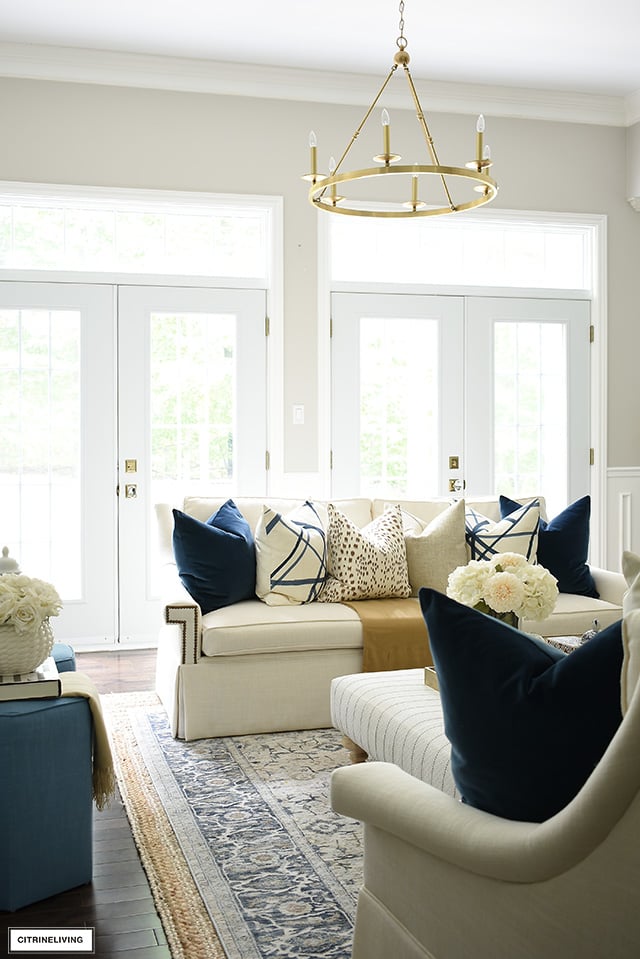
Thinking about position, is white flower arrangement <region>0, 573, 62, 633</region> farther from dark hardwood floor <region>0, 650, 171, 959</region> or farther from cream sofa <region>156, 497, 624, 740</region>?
cream sofa <region>156, 497, 624, 740</region>

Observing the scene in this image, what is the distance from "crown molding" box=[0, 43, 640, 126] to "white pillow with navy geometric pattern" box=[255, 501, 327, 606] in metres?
2.79

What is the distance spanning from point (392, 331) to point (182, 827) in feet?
12.3

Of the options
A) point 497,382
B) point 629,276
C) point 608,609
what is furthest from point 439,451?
point 608,609

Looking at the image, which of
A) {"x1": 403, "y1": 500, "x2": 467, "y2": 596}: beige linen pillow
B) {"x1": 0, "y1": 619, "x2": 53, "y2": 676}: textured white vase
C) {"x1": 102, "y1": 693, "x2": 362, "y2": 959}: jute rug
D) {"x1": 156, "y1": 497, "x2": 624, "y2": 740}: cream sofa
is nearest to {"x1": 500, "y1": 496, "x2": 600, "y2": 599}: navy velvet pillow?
{"x1": 156, "y1": 497, "x2": 624, "y2": 740}: cream sofa

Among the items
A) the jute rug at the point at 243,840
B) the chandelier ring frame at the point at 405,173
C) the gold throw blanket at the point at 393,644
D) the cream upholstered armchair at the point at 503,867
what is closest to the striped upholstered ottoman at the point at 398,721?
A: the jute rug at the point at 243,840

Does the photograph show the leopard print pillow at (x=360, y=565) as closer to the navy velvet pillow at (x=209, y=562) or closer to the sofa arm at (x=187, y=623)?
the navy velvet pillow at (x=209, y=562)

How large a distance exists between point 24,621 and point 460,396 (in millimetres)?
4086

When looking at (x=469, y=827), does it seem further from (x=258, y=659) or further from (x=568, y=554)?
(x=568, y=554)

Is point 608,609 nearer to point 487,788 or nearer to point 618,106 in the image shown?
point 487,788

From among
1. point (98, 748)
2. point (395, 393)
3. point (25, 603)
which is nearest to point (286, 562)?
point (98, 748)

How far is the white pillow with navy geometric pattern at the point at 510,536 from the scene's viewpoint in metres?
4.41

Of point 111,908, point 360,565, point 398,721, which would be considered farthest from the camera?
point 360,565

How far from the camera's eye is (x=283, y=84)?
572cm

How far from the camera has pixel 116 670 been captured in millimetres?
5160
